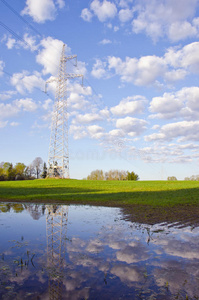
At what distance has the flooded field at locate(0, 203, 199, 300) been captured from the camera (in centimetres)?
424

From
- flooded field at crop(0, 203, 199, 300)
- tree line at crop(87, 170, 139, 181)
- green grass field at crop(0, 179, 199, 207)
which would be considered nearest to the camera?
flooded field at crop(0, 203, 199, 300)

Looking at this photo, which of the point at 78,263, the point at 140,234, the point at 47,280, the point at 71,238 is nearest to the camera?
the point at 47,280

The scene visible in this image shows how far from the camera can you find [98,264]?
551 cm

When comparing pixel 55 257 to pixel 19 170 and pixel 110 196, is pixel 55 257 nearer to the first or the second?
pixel 110 196

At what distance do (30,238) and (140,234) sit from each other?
430 centimetres

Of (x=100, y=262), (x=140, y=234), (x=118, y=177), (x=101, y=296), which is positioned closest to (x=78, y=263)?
(x=100, y=262)

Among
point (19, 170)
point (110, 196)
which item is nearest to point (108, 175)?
point (19, 170)

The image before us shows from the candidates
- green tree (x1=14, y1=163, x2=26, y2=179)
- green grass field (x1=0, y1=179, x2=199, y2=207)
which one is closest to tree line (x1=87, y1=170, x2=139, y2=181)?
green tree (x1=14, y1=163, x2=26, y2=179)

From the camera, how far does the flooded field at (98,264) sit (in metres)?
4.24

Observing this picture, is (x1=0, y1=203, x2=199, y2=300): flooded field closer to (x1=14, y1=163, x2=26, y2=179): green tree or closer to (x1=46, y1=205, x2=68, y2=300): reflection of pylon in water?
(x1=46, y1=205, x2=68, y2=300): reflection of pylon in water

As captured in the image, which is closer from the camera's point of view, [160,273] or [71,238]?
[160,273]

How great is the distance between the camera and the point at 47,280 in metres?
4.62

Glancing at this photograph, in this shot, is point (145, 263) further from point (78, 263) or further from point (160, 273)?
point (78, 263)

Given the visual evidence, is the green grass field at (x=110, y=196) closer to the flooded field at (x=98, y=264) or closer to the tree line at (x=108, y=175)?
the flooded field at (x=98, y=264)
